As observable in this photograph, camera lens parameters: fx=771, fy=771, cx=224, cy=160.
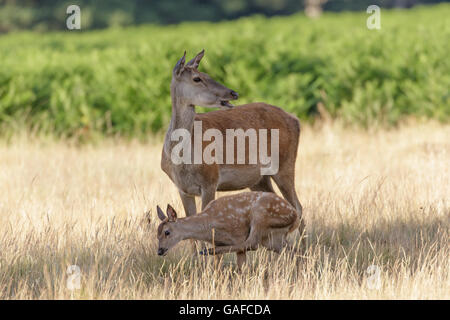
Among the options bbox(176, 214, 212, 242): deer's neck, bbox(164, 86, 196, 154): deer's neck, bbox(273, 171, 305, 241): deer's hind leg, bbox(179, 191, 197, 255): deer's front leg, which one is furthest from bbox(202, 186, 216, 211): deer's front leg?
bbox(273, 171, 305, 241): deer's hind leg

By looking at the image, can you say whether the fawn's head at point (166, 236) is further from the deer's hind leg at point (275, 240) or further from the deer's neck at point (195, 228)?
the deer's hind leg at point (275, 240)

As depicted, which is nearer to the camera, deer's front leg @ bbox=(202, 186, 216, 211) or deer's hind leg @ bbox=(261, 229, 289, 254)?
deer's hind leg @ bbox=(261, 229, 289, 254)

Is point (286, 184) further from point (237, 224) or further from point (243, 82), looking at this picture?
point (243, 82)

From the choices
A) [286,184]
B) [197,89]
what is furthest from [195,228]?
[286,184]

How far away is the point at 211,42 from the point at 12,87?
145 inches

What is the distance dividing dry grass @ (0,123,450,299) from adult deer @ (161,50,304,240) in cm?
49

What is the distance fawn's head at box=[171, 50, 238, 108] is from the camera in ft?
20.8

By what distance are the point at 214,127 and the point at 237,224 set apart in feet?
4.00

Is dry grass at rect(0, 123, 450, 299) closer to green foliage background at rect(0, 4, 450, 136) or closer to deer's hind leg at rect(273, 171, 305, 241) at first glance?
deer's hind leg at rect(273, 171, 305, 241)
